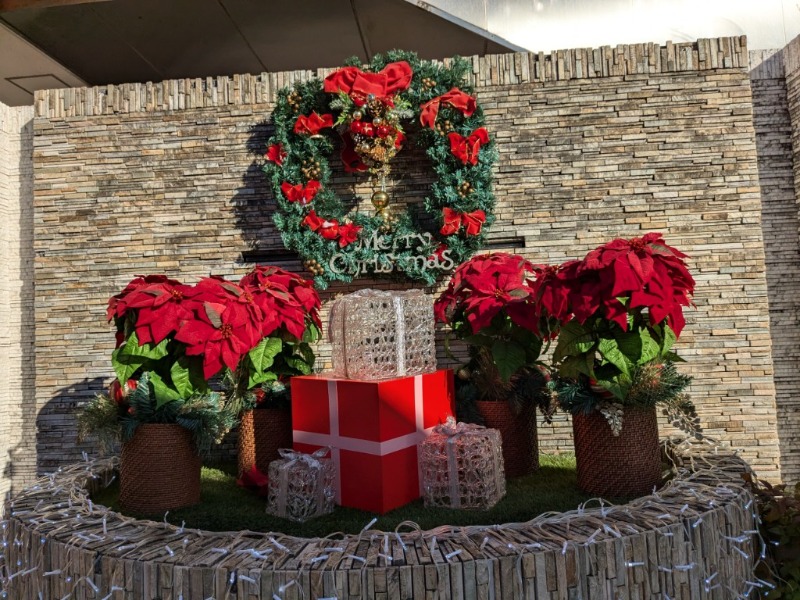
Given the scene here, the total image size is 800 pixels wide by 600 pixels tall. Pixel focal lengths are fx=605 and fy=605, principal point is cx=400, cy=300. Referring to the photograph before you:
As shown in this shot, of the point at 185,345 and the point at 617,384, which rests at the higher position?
the point at 185,345

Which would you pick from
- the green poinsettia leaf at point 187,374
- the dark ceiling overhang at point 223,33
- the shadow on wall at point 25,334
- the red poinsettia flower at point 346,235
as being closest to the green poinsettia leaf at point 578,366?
the green poinsettia leaf at point 187,374

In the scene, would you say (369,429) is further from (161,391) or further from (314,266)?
(314,266)

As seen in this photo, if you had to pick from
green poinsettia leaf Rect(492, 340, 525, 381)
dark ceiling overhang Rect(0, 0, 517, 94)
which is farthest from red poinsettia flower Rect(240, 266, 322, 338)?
dark ceiling overhang Rect(0, 0, 517, 94)

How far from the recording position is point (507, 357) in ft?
4.26

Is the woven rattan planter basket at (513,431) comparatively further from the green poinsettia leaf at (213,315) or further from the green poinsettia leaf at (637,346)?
the green poinsettia leaf at (213,315)

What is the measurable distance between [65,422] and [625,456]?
190 cm

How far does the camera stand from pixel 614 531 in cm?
91

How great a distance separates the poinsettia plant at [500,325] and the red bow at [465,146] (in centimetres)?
58

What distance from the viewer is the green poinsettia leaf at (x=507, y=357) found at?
1294mm

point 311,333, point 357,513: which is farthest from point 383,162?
point 357,513

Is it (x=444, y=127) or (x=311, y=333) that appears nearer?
(x=311, y=333)

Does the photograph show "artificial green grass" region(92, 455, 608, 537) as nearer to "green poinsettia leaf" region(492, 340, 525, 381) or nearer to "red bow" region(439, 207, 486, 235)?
"green poinsettia leaf" region(492, 340, 525, 381)

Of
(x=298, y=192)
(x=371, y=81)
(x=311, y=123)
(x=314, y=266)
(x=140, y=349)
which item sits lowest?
(x=140, y=349)

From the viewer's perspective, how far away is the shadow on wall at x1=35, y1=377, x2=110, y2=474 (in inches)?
84.3
